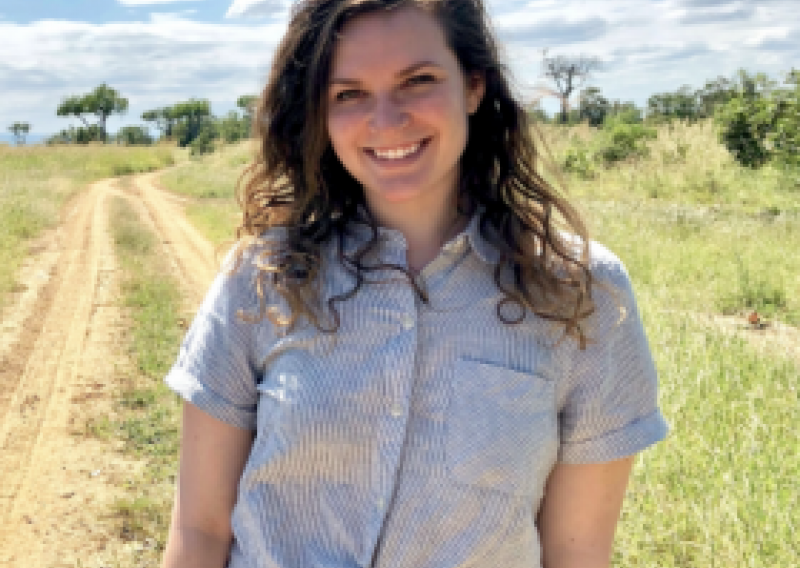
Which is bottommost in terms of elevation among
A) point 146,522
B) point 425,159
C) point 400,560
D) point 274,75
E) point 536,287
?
point 146,522

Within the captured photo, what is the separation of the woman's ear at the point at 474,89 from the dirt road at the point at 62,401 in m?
2.69

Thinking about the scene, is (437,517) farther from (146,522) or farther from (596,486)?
(146,522)

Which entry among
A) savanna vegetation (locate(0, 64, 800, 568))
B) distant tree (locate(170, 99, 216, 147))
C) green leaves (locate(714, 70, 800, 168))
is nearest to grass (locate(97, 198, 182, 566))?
savanna vegetation (locate(0, 64, 800, 568))

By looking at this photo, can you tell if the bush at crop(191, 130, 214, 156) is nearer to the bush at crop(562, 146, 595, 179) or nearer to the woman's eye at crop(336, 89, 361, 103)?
the bush at crop(562, 146, 595, 179)

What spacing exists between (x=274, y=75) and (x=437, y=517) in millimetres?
853

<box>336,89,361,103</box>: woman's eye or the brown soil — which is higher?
<box>336,89,361,103</box>: woman's eye

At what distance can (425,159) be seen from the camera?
1.37 metres

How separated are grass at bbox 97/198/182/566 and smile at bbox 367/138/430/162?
8.42ft

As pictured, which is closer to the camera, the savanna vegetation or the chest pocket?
the chest pocket

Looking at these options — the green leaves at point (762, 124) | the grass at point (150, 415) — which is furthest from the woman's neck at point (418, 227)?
the green leaves at point (762, 124)

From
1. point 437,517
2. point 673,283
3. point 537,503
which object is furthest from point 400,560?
point 673,283

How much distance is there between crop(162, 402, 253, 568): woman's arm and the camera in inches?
52.7

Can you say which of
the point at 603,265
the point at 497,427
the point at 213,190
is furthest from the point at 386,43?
the point at 213,190

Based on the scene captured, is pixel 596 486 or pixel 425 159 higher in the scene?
pixel 425 159
